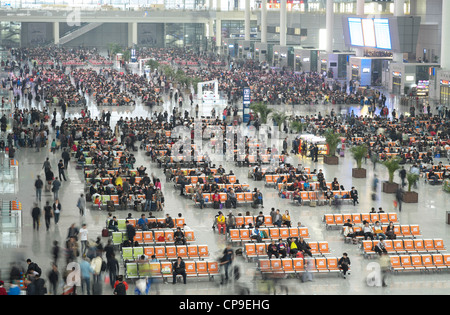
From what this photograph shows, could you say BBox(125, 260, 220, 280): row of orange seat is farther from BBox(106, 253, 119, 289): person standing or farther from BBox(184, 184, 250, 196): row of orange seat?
BBox(184, 184, 250, 196): row of orange seat

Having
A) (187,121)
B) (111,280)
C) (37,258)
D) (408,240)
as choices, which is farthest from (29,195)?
(187,121)

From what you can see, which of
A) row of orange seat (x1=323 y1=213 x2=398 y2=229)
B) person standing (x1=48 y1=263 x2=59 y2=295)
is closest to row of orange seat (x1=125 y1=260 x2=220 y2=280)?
person standing (x1=48 y1=263 x2=59 y2=295)

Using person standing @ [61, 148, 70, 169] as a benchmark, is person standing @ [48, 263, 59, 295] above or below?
below

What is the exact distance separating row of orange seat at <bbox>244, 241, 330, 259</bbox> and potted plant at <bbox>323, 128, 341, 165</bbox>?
13719 mm

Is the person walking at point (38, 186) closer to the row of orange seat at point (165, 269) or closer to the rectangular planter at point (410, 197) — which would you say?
the row of orange seat at point (165, 269)

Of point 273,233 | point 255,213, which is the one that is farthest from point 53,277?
point 255,213

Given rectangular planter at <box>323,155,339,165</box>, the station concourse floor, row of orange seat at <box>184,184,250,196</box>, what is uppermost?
rectangular planter at <box>323,155,339,165</box>

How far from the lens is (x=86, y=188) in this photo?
2745 cm

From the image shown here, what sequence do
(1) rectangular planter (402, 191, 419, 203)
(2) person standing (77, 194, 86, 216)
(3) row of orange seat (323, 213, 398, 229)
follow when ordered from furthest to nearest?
(1) rectangular planter (402, 191, 419, 203) < (2) person standing (77, 194, 86, 216) < (3) row of orange seat (323, 213, 398, 229)

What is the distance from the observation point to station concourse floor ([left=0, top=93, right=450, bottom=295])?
691 inches

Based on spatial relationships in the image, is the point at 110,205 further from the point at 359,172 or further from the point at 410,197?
the point at 359,172

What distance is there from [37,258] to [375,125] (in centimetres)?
2523

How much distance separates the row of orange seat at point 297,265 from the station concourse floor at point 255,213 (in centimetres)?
21

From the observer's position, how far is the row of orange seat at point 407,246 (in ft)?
65.8
